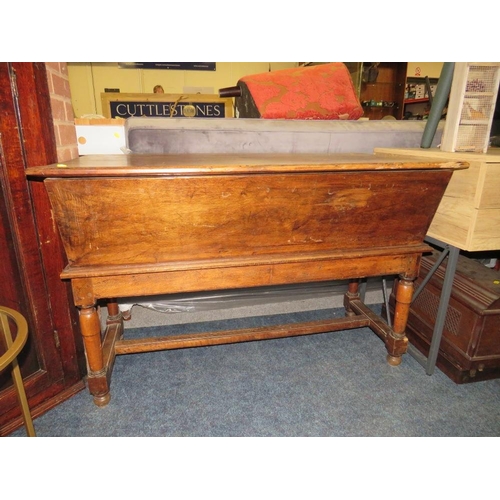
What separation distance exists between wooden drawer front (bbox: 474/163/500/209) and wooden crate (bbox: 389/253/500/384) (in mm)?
429

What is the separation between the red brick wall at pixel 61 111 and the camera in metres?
1.34

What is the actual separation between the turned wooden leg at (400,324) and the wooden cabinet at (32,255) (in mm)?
1448

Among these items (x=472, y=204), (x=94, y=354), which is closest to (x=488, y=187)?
(x=472, y=204)

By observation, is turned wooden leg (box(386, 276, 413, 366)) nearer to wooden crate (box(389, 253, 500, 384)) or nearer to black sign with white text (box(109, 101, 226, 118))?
wooden crate (box(389, 253, 500, 384))

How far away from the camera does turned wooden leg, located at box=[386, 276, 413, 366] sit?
164cm

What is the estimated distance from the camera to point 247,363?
1.78 m

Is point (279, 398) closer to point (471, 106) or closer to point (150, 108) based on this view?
point (471, 106)

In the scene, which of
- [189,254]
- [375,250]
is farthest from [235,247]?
[375,250]

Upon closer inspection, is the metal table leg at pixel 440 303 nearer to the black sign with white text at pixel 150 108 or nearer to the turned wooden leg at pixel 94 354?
the turned wooden leg at pixel 94 354

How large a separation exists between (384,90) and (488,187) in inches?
214

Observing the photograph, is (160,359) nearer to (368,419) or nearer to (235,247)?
(235,247)

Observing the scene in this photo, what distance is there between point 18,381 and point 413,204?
144cm

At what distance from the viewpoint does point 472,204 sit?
1.37 metres

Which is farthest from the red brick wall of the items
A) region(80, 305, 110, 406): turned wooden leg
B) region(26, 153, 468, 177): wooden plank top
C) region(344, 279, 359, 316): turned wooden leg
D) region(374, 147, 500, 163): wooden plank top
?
region(344, 279, 359, 316): turned wooden leg
